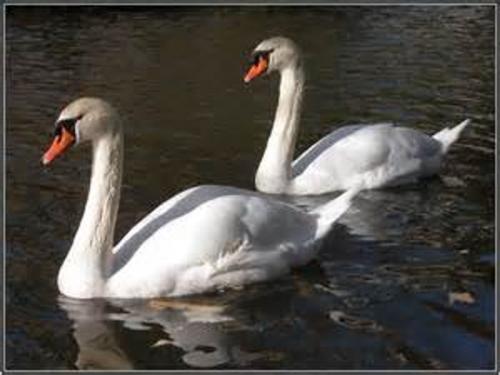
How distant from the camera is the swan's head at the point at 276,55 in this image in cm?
878

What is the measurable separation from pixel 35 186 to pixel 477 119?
5444mm

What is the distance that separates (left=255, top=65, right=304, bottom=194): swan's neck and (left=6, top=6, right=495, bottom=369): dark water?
0.44m

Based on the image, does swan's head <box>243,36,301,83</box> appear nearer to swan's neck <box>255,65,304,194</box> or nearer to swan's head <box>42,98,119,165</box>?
swan's neck <box>255,65,304,194</box>

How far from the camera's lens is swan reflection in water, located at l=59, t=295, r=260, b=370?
18.2 ft

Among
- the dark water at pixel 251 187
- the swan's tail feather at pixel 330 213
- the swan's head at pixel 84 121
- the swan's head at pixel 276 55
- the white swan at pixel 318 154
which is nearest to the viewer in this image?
the dark water at pixel 251 187

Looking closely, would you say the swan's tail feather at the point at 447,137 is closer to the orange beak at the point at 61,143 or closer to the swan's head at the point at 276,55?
the swan's head at the point at 276,55

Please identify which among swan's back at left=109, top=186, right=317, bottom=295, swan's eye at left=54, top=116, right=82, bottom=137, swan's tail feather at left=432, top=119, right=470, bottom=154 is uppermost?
swan's eye at left=54, top=116, right=82, bottom=137

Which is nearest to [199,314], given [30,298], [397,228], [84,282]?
[84,282]

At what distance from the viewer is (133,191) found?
8367mm

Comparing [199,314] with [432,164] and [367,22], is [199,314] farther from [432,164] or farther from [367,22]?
[367,22]

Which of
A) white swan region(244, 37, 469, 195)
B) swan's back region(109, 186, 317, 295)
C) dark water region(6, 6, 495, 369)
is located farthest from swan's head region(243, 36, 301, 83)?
swan's back region(109, 186, 317, 295)

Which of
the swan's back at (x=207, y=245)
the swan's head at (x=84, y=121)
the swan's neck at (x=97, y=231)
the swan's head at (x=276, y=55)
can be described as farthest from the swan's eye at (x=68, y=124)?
the swan's head at (x=276, y=55)

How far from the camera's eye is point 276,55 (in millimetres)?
8797

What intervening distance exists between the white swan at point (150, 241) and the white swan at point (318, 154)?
2.09 meters
